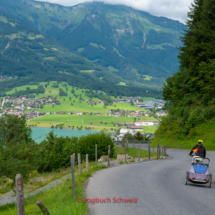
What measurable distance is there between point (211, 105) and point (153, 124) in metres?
164

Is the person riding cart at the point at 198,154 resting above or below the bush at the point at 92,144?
above

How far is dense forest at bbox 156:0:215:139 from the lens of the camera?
117 ft

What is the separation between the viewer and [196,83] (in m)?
37.4

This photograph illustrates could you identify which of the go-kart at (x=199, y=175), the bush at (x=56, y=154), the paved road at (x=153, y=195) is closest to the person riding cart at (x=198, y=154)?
the go-kart at (x=199, y=175)

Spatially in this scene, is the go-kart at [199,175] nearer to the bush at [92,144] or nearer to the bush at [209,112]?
the bush at [92,144]

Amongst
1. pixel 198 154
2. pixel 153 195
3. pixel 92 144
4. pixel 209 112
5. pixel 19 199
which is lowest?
pixel 92 144

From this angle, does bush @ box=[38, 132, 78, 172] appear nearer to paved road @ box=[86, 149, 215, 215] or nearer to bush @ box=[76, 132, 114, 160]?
bush @ box=[76, 132, 114, 160]

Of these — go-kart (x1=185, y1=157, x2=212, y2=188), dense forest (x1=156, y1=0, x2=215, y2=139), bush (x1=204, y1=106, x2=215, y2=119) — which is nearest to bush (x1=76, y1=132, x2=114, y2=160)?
dense forest (x1=156, y1=0, x2=215, y2=139)

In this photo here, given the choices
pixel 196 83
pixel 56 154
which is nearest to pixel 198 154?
pixel 56 154

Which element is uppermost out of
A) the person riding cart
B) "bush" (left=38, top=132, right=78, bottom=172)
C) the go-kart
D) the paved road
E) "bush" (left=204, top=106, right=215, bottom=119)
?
"bush" (left=204, top=106, right=215, bottom=119)

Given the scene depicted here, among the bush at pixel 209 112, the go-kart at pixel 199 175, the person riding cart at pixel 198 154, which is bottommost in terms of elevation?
the go-kart at pixel 199 175

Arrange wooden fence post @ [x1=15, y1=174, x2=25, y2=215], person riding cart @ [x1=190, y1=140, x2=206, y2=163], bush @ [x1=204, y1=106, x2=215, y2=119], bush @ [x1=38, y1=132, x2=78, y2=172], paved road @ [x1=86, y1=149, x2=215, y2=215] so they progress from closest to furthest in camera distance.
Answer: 1. wooden fence post @ [x1=15, y1=174, x2=25, y2=215]
2. paved road @ [x1=86, y1=149, x2=215, y2=215]
3. person riding cart @ [x1=190, y1=140, x2=206, y2=163]
4. bush @ [x1=38, y1=132, x2=78, y2=172]
5. bush @ [x1=204, y1=106, x2=215, y2=119]

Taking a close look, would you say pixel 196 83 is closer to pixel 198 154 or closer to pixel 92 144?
pixel 92 144

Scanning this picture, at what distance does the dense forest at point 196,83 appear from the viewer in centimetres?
3573
